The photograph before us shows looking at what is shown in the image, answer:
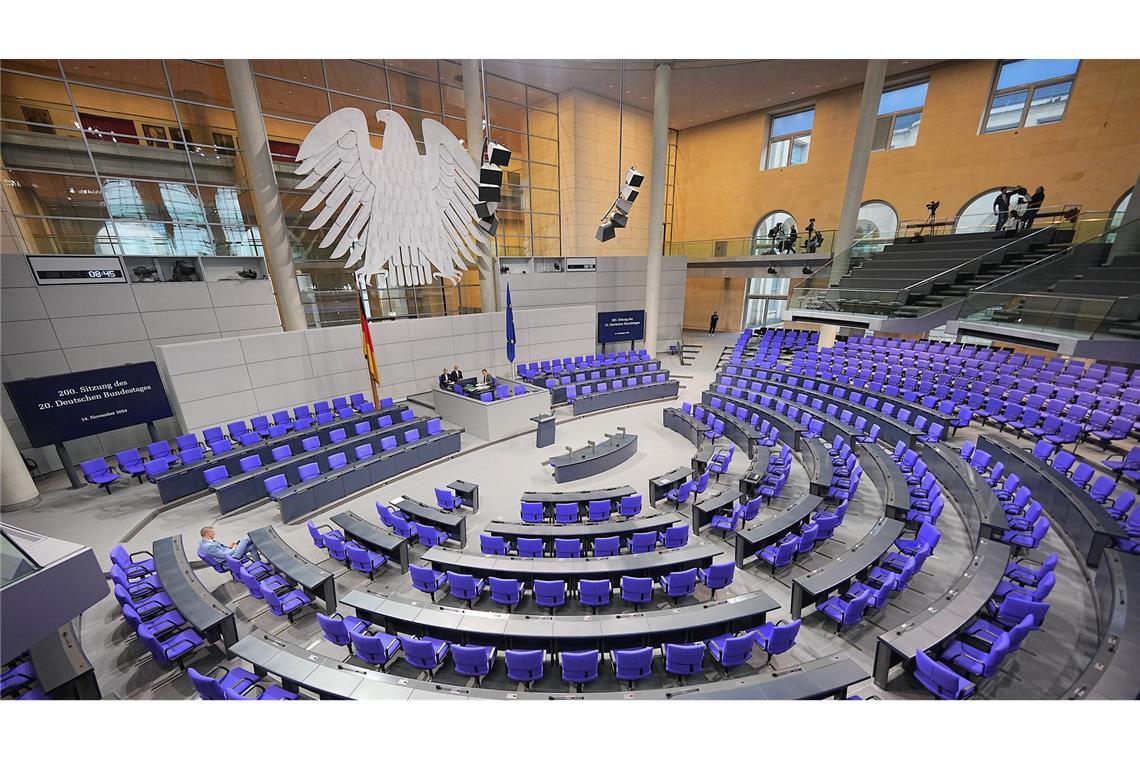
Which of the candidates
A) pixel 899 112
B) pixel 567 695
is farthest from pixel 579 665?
pixel 899 112

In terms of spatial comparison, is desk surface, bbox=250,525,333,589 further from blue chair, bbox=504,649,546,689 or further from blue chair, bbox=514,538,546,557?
blue chair, bbox=504,649,546,689

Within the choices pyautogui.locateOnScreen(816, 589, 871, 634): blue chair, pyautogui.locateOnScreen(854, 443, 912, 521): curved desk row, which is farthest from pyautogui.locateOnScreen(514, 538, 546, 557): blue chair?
pyautogui.locateOnScreen(854, 443, 912, 521): curved desk row

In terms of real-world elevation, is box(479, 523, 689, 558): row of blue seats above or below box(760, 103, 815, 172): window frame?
below

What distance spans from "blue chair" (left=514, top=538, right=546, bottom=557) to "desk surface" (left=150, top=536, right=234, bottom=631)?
147 inches

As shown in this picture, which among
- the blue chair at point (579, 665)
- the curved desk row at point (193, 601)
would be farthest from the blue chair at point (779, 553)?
the curved desk row at point (193, 601)

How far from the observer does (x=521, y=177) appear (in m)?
19.1

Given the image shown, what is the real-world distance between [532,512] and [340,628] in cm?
349

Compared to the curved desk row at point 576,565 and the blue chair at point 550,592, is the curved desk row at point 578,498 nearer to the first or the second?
the curved desk row at point 576,565

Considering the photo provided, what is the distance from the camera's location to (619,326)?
1986 cm

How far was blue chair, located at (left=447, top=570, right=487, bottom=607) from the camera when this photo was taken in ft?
19.1

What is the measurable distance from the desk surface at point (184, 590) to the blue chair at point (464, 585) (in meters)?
2.65

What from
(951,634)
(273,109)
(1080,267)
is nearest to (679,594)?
(951,634)

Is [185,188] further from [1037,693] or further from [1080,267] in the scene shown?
[1080,267]

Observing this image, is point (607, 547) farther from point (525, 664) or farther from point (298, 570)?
point (298, 570)
